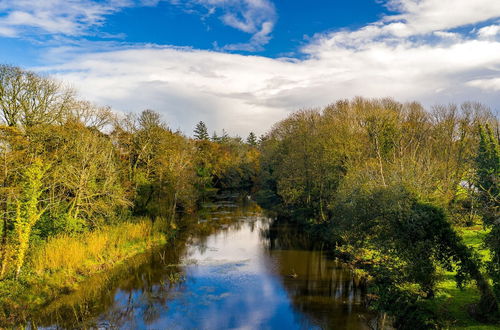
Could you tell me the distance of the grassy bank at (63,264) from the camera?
18250 millimetres

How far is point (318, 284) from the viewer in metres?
23.4

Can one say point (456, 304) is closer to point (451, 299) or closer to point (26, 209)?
point (451, 299)

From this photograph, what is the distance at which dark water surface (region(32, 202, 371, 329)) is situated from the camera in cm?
1797

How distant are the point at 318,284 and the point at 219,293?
6858 mm

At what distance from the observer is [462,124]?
42469 mm

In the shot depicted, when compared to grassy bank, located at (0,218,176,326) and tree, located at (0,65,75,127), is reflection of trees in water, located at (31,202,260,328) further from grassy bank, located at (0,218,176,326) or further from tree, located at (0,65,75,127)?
tree, located at (0,65,75,127)

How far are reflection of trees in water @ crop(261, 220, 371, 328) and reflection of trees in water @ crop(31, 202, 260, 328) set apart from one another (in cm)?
761

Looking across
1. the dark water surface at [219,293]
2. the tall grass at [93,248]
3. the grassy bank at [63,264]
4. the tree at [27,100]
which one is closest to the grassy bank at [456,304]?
the dark water surface at [219,293]

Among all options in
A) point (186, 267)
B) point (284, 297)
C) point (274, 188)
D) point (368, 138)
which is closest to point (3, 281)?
point (186, 267)

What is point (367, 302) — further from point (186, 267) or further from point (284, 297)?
point (186, 267)

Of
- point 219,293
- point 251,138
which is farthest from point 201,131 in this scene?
point 219,293

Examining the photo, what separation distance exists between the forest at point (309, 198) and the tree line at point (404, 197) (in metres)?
0.10

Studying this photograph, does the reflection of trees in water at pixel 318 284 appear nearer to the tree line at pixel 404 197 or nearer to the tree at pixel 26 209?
the tree line at pixel 404 197

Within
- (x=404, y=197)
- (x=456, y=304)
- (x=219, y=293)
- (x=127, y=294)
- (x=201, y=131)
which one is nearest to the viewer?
(x=456, y=304)
